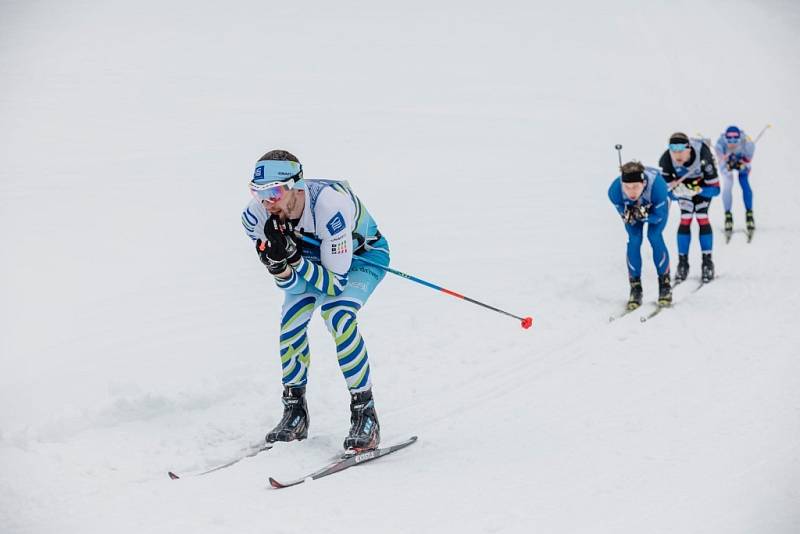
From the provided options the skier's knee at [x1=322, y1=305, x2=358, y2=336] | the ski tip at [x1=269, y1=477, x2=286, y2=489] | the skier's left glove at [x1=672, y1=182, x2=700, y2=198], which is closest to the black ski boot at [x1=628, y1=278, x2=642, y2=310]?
the skier's left glove at [x1=672, y1=182, x2=700, y2=198]

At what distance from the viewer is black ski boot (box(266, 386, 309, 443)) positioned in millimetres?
5473

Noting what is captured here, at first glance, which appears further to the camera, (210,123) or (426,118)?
(426,118)

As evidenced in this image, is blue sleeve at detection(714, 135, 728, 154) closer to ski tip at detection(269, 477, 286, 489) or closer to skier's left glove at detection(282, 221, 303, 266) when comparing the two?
skier's left glove at detection(282, 221, 303, 266)

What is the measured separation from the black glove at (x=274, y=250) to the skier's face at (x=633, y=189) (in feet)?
15.1

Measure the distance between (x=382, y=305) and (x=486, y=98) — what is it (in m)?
13.2

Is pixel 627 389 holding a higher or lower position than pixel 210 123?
lower

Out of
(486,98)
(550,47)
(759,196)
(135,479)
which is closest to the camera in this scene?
(135,479)

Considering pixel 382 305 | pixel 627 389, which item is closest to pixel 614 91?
pixel 382 305

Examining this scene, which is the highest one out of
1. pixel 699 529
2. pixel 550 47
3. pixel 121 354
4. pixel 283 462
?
pixel 550 47

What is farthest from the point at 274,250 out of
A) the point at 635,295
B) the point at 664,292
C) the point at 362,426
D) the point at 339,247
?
the point at 664,292

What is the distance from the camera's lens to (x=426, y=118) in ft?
60.7

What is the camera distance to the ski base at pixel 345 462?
480cm

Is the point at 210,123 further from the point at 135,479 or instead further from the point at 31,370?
the point at 135,479

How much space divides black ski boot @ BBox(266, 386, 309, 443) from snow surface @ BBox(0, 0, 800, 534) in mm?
124
